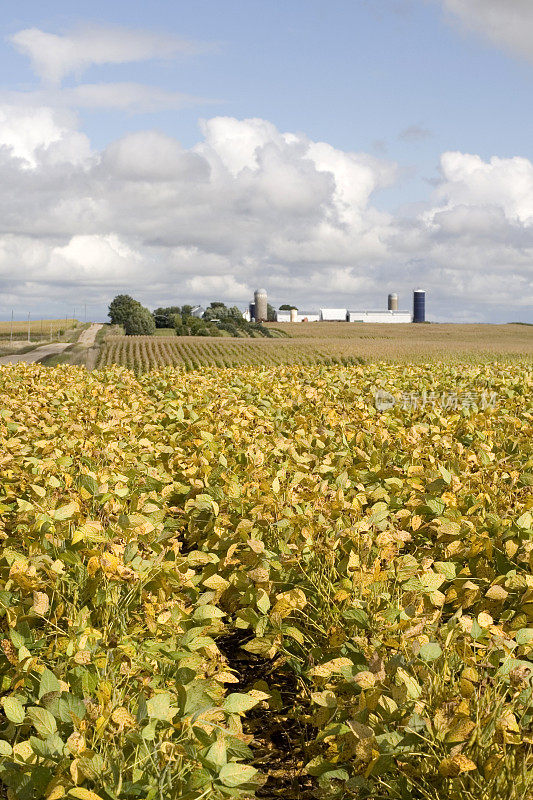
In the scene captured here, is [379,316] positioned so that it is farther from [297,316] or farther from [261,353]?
[261,353]

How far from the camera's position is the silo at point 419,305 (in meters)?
136

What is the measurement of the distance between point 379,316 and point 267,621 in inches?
5339

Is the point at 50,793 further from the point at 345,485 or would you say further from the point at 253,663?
the point at 345,485

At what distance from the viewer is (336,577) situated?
343 centimetres

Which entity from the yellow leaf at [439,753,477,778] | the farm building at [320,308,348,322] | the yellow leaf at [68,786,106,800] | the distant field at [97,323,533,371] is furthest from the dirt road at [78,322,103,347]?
the yellow leaf at [439,753,477,778]

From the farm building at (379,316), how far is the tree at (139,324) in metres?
52.6

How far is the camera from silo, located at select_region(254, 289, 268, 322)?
4865 inches

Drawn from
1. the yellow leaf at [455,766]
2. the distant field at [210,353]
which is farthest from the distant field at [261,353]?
the yellow leaf at [455,766]

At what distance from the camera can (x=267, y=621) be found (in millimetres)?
3283

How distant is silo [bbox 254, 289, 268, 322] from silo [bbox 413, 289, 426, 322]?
3235 centimetres

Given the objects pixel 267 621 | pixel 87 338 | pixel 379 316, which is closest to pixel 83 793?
pixel 267 621

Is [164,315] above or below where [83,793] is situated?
above

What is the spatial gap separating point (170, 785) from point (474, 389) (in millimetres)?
10968

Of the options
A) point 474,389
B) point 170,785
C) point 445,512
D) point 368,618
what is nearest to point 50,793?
point 170,785
